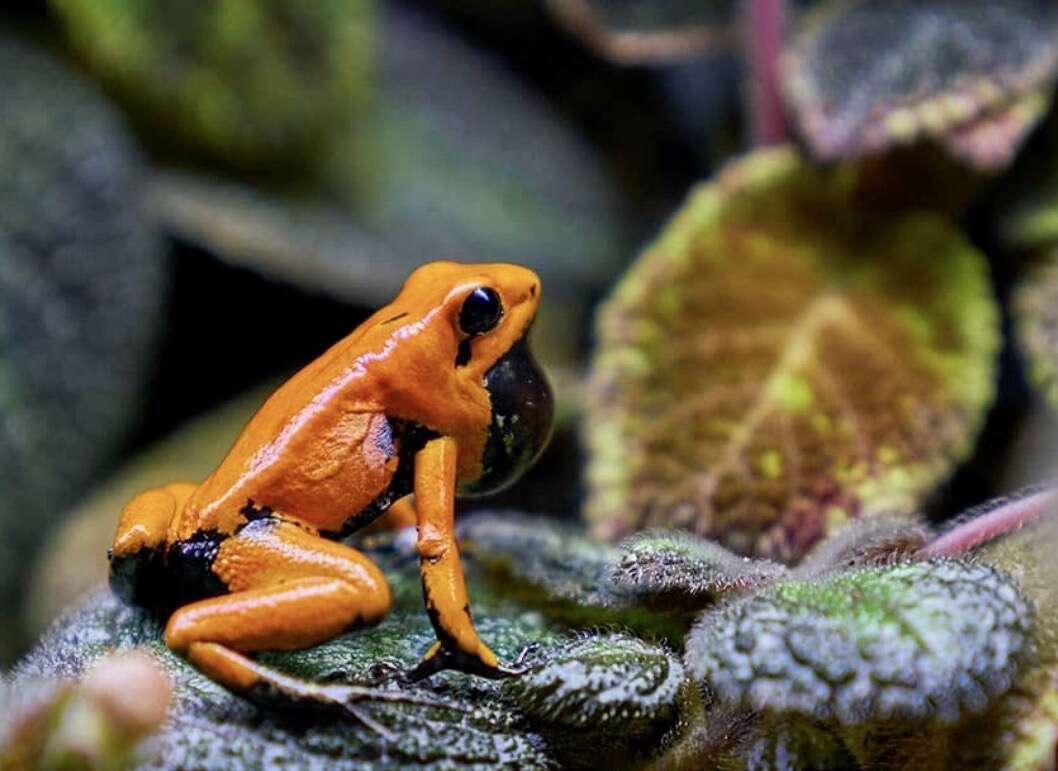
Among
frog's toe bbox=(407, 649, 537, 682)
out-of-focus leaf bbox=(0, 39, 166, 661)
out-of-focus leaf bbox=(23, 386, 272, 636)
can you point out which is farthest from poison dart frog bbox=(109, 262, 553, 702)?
out-of-focus leaf bbox=(0, 39, 166, 661)

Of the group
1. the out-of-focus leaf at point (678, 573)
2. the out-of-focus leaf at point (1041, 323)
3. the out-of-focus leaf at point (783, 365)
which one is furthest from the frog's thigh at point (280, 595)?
the out-of-focus leaf at point (1041, 323)

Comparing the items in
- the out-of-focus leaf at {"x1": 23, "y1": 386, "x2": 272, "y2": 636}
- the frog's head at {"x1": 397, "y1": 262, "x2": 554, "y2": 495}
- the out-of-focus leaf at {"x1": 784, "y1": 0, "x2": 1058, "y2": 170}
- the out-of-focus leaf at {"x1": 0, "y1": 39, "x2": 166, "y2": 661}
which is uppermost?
the out-of-focus leaf at {"x1": 784, "y1": 0, "x2": 1058, "y2": 170}

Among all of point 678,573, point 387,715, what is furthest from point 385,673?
point 678,573

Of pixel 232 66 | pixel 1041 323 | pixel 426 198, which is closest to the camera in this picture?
pixel 1041 323

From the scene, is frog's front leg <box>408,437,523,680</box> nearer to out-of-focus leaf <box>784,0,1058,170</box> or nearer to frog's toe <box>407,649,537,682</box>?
frog's toe <box>407,649,537,682</box>

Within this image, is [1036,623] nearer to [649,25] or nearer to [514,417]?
[514,417]

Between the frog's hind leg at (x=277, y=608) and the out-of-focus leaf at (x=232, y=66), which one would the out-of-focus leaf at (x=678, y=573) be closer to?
the frog's hind leg at (x=277, y=608)

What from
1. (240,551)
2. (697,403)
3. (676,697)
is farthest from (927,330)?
(240,551)
